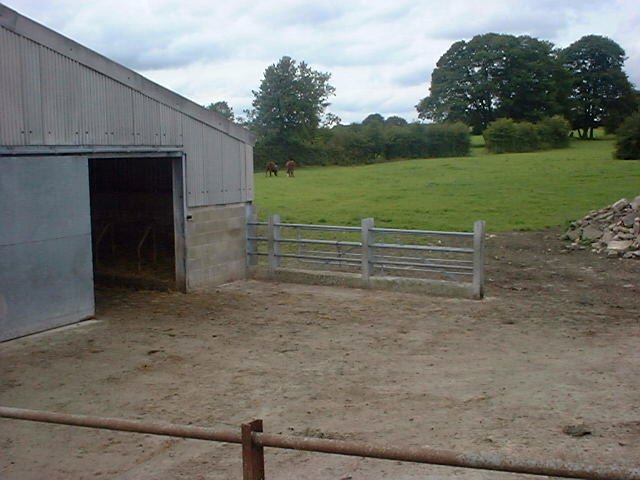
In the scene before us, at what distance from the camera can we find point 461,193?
2827 centimetres

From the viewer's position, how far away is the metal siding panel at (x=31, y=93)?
1038cm

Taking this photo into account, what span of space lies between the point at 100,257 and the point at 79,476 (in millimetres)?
10211

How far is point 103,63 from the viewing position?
11.7 meters

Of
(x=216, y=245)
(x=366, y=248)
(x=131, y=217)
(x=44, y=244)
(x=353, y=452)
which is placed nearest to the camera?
(x=353, y=452)

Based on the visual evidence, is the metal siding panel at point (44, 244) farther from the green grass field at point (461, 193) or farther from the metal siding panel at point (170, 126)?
the green grass field at point (461, 193)

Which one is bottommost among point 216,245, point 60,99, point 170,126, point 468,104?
point 216,245

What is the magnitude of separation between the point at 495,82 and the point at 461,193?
122ft

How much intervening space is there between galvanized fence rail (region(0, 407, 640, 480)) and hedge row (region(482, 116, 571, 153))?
47173 mm

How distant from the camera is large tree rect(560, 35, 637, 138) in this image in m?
64.1

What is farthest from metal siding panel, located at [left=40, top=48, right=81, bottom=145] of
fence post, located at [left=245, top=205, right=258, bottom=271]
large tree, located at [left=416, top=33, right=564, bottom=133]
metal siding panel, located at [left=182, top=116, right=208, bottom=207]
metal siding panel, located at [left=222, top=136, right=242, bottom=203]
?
large tree, located at [left=416, top=33, right=564, bottom=133]

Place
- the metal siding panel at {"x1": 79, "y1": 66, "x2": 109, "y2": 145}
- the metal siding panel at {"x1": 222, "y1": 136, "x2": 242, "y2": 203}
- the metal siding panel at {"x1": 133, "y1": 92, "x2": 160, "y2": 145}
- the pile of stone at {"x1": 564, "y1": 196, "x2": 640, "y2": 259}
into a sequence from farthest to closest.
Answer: the pile of stone at {"x1": 564, "y1": 196, "x2": 640, "y2": 259} → the metal siding panel at {"x1": 222, "y1": 136, "x2": 242, "y2": 203} → the metal siding panel at {"x1": 133, "y1": 92, "x2": 160, "y2": 145} → the metal siding panel at {"x1": 79, "y1": 66, "x2": 109, "y2": 145}

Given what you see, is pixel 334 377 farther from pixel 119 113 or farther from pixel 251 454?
pixel 119 113

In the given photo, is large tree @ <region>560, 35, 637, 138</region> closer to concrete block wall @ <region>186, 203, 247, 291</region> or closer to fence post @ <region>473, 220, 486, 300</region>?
concrete block wall @ <region>186, 203, 247, 291</region>

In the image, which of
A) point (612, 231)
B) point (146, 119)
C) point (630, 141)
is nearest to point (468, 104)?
point (630, 141)
